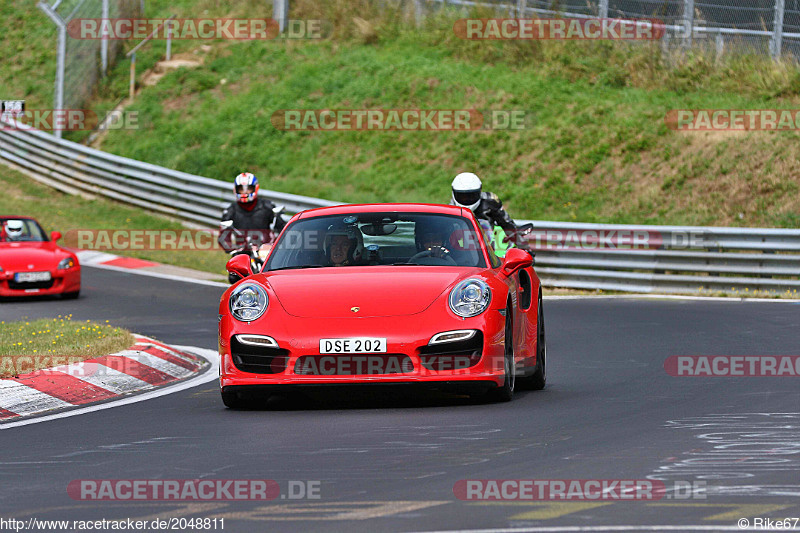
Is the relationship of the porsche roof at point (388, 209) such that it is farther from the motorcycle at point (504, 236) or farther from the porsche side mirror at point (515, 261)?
the motorcycle at point (504, 236)

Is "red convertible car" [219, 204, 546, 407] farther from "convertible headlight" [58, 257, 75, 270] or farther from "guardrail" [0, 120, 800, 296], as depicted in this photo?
"guardrail" [0, 120, 800, 296]

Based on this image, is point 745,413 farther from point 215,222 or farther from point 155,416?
point 215,222

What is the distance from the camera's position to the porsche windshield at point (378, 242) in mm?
9391

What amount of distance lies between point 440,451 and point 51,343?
234 inches

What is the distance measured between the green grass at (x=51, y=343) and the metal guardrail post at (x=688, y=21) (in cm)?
1652

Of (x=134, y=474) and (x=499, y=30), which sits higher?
(x=499, y=30)

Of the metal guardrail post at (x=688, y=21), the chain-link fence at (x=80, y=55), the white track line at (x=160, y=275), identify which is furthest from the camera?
the chain-link fence at (x=80, y=55)

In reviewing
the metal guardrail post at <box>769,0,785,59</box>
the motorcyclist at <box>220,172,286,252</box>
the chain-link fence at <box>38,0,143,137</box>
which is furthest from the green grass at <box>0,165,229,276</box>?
the metal guardrail post at <box>769,0,785,59</box>

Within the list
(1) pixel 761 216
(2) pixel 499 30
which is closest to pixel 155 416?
(1) pixel 761 216

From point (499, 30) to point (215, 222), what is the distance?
902 centimetres

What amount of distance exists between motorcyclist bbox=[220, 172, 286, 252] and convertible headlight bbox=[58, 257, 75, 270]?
3827 millimetres

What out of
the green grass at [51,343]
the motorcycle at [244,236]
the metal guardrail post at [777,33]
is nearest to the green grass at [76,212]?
the motorcycle at [244,236]

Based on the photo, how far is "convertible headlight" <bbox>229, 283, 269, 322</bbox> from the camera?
873cm

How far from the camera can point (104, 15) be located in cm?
3494
